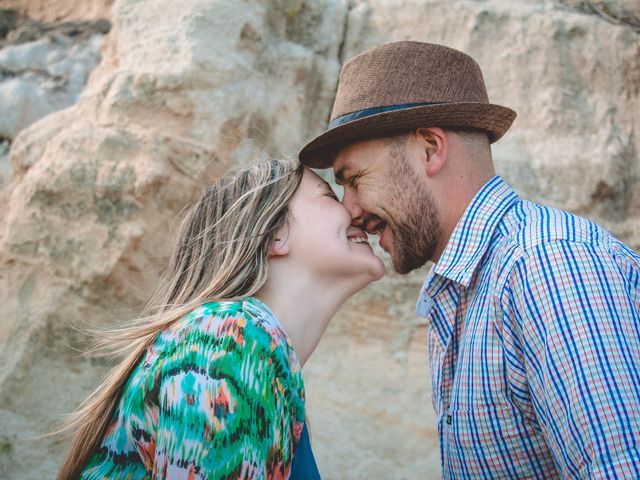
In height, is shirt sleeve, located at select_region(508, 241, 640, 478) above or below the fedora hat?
below

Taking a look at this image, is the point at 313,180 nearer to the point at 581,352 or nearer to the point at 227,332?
the point at 227,332

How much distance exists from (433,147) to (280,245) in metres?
0.53

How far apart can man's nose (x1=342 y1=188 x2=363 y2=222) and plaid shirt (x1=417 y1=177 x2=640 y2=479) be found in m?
0.32

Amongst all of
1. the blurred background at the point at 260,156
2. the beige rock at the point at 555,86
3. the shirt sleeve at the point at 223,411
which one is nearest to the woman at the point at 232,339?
the shirt sleeve at the point at 223,411

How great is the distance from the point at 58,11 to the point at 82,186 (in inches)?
98.9

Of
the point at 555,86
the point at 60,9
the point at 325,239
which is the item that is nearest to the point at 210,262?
the point at 325,239

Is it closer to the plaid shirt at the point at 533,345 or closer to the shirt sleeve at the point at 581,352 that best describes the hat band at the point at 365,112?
the plaid shirt at the point at 533,345

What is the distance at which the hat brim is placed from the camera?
1898 mm

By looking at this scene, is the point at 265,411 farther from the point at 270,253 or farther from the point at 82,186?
the point at 82,186

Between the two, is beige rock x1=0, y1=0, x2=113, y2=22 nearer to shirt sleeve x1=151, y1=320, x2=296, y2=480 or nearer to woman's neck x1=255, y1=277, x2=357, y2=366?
woman's neck x1=255, y1=277, x2=357, y2=366

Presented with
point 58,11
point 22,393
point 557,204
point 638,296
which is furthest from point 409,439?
point 58,11

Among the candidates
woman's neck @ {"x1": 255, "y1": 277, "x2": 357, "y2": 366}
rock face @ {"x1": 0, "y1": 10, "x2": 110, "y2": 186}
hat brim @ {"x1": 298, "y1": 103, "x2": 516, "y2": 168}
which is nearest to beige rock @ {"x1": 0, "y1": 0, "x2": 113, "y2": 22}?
rock face @ {"x1": 0, "y1": 10, "x2": 110, "y2": 186}

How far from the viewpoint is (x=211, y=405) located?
1.41 meters

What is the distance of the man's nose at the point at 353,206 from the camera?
210 centimetres
